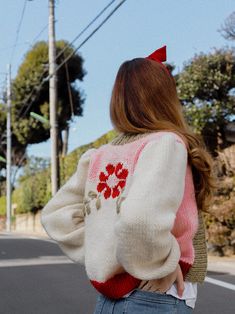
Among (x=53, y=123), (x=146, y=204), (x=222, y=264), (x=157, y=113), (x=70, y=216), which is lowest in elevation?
(x=222, y=264)

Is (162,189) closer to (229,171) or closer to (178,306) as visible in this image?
(178,306)

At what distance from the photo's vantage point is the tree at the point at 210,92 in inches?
687

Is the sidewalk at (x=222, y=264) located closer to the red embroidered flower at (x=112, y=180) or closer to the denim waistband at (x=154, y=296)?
the red embroidered flower at (x=112, y=180)

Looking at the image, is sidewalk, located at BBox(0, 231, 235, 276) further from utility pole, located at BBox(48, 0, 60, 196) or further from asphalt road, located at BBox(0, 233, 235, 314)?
utility pole, located at BBox(48, 0, 60, 196)

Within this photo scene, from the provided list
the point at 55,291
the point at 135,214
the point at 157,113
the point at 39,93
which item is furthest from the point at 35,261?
the point at 39,93

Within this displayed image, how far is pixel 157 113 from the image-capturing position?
2311 mm

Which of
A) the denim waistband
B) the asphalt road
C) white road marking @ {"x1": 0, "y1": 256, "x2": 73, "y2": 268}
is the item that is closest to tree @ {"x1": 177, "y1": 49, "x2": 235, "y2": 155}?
white road marking @ {"x1": 0, "y1": 256, "x2": 73, "y2": 268}

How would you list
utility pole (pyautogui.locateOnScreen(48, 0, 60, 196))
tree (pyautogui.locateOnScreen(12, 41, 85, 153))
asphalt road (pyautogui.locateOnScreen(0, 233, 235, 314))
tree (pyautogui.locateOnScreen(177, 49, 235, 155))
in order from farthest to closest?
tree (pyautogui.locateOnScreen(12, 41, 85, 153))
utility pole (pyautogui.locateOnScreen(48, 0, 60, 196))
tree (pyautogui.locateOnScreen(177, 49, 235, 155))
asphalt road (pyautogui.locateOnScreen(0, 233, 235, 314))

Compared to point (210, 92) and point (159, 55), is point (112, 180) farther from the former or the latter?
point (210, 92)

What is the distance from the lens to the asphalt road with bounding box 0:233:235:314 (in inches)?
298

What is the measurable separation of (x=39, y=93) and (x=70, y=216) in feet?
137

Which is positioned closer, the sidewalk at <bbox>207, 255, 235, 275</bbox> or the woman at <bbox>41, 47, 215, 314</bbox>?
the woman at <bbox>41, 47, 215, 314</bbox>

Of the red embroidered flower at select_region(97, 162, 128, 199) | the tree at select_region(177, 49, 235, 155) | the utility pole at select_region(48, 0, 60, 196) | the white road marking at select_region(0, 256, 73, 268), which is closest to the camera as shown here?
the red embroidered flower at select_region(97, 162, 128, 199)

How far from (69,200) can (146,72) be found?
635 mm
